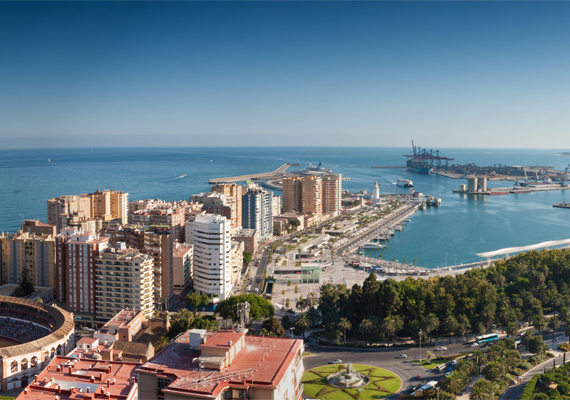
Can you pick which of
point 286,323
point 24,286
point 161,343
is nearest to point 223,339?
point 161,343

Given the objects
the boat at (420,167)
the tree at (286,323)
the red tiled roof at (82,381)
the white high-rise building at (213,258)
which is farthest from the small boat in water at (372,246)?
the boat at (420,167)

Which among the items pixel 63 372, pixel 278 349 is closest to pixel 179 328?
pixel 63 372

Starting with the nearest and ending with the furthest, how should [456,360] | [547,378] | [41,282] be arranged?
[547,378] → [456,360] → [41,282]

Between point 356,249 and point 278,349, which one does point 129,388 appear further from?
point 356,249

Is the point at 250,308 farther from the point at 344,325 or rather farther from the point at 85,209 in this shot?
the point at 85,209

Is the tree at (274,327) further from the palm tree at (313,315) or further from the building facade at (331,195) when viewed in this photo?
the building facade at (331,195)

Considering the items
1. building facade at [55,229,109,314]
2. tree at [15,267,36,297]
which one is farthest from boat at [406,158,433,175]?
building facade at [55,229,109,314]
